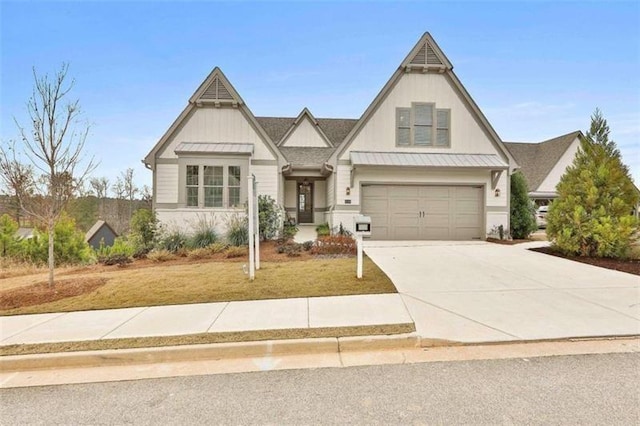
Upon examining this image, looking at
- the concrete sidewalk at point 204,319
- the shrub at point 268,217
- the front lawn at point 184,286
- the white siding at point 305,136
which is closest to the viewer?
the concrete sidewalk at point 204,319

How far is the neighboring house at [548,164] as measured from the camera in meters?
23.7

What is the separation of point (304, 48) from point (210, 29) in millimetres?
4824

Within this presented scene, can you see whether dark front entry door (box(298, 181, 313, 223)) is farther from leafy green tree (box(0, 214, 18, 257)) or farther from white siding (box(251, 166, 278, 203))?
leafy green tree (box(0, 214, 18, 257))

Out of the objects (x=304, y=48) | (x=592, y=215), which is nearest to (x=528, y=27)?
(x=592, y=215)

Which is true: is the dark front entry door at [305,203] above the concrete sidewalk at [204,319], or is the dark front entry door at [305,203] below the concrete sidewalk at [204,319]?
above

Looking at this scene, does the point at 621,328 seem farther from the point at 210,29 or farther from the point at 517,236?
the point at 210,29

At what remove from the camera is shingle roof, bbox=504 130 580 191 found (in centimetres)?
2427

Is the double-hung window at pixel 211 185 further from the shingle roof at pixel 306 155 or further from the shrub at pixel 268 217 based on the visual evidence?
the shingle roof at pixel 306 155

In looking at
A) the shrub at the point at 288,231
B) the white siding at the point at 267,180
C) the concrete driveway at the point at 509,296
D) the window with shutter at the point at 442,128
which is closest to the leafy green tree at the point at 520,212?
the window with shutter at the point at 442,128

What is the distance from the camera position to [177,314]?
5.28 m

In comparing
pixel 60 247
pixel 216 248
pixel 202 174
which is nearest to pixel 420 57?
pixel 202 174

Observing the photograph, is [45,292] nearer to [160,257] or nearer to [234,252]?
[160,257]

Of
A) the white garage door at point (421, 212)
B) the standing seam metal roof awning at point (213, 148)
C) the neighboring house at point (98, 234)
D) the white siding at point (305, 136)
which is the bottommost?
the neighboring house at point (98, 234)

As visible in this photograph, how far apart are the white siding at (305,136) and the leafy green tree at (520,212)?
10476 millimetres
